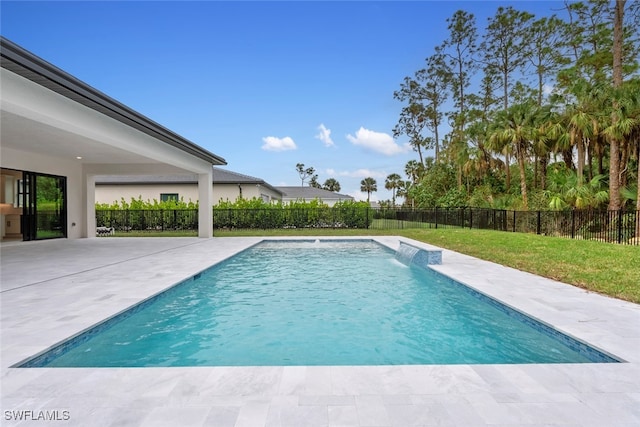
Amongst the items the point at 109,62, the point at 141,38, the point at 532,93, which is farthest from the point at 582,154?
the point at 109,62

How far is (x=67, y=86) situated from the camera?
5.53 metres

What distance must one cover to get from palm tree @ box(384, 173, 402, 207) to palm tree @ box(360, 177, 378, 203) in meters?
4.76

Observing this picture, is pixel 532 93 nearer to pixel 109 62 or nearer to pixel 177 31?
pixel 177 31

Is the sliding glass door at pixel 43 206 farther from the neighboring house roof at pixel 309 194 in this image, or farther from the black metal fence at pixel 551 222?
the neighboring house roof at pixel 309 194

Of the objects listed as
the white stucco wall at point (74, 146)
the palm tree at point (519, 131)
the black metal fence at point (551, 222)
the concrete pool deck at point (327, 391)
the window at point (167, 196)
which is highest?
the palm tree at point (519, 131)

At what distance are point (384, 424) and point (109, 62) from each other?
17947 mm

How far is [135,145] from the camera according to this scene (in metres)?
8.98

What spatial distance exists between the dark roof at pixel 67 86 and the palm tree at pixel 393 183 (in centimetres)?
5362

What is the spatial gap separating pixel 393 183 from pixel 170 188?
4383 centimetres

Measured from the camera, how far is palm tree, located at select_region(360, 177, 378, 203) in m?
67.6

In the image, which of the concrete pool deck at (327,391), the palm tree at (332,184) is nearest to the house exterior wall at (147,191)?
the concrete pool deck at (327,391)

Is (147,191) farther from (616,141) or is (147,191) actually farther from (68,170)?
(616,141)

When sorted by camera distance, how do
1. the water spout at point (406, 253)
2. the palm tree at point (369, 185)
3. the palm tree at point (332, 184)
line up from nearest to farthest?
1. the water spout at point (406, 253)
2. the palm tree at point (369, 185)
3. the palm tree at point (332, 184)

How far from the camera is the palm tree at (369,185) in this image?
6756 centimetres
